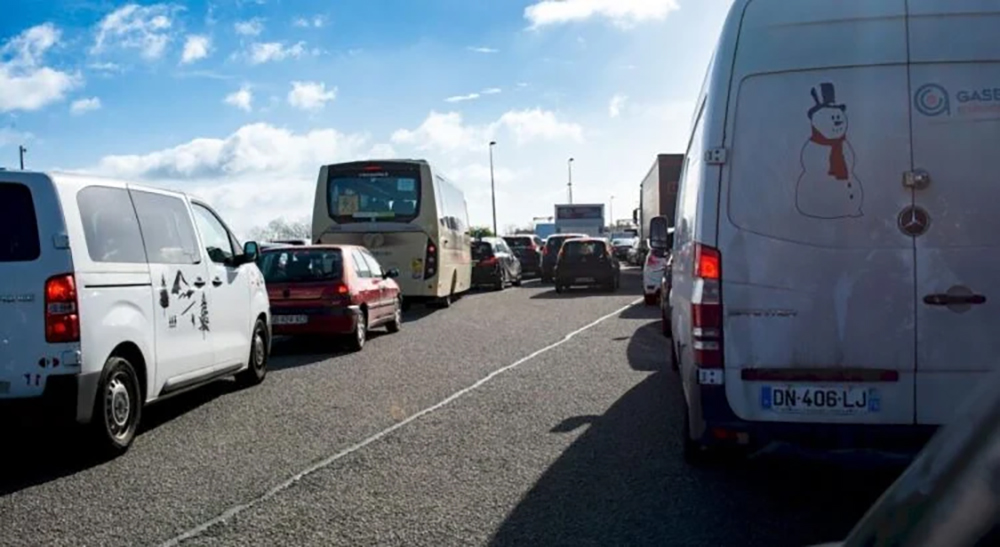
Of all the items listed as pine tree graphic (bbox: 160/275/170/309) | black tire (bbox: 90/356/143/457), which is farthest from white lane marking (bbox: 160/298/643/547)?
pine tree graphic (bbox: 160/275/170/309)

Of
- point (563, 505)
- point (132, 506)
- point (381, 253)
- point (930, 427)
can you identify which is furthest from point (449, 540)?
point (381, 253)

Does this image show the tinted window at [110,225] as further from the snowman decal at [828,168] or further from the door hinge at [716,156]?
the snowman decal at [828,168]

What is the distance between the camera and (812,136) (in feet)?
14.0

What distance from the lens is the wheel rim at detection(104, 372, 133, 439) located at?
19.6 feet

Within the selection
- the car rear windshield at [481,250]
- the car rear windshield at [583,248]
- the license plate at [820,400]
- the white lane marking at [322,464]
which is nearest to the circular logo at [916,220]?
the license plate at [820,400]

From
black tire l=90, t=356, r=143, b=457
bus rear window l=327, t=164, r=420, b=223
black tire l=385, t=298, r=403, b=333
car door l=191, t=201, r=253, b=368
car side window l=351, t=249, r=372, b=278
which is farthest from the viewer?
bus rear window l=327, t=164, r=420, b=223

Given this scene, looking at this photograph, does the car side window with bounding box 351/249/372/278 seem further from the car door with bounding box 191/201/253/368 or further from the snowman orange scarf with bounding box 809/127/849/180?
the snowman orange scarf with bounding box 809/127/849/180

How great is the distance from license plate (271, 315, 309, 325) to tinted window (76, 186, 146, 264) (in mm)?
5108

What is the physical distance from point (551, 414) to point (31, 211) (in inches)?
162

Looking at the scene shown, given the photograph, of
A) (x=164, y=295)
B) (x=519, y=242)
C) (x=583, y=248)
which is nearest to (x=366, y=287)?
(x=164, y=295)

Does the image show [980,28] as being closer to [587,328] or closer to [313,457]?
[313,457]

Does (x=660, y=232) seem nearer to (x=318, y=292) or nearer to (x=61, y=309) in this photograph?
(x=61, y=309)

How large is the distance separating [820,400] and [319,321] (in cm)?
841

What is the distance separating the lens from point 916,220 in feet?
13.6
